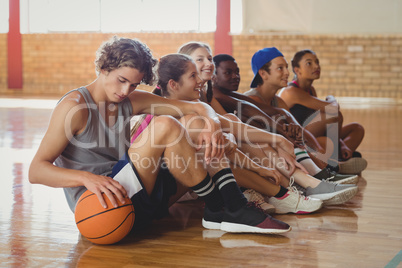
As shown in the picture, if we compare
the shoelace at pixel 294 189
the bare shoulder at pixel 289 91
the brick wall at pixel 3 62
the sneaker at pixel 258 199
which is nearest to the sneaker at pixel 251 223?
the sneaker at pixel 258 199

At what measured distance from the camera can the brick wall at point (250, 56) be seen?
433 inches

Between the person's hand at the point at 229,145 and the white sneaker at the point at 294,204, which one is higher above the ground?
the person's hand at the point at 229,145

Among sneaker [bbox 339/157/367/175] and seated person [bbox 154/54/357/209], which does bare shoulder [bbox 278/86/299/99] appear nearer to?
sneaker [bbox 339/157/367/175]

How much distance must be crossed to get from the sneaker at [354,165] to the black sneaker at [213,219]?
1.77 metres

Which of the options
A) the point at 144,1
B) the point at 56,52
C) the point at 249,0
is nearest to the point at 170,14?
the point at 144,1

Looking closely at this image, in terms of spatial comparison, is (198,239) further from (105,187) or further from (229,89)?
(229,89)

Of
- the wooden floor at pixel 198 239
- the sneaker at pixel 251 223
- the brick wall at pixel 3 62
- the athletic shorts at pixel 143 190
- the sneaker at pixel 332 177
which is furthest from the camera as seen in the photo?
the brick wall at pixel 3 62

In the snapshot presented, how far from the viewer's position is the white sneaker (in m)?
2.63

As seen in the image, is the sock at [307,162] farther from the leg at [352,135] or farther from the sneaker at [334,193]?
the leg at [352,135]

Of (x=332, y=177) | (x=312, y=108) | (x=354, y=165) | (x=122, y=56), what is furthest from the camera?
(x=312, y=108)

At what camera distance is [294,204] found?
2625 mm

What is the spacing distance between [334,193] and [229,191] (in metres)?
0.77

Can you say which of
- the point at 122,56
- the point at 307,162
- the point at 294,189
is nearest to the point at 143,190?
the point at 122,56

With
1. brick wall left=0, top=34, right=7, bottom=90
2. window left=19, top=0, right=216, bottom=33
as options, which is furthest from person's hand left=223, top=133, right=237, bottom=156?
Answer: brick wall left=0, top=34, right=7, bottom=90
